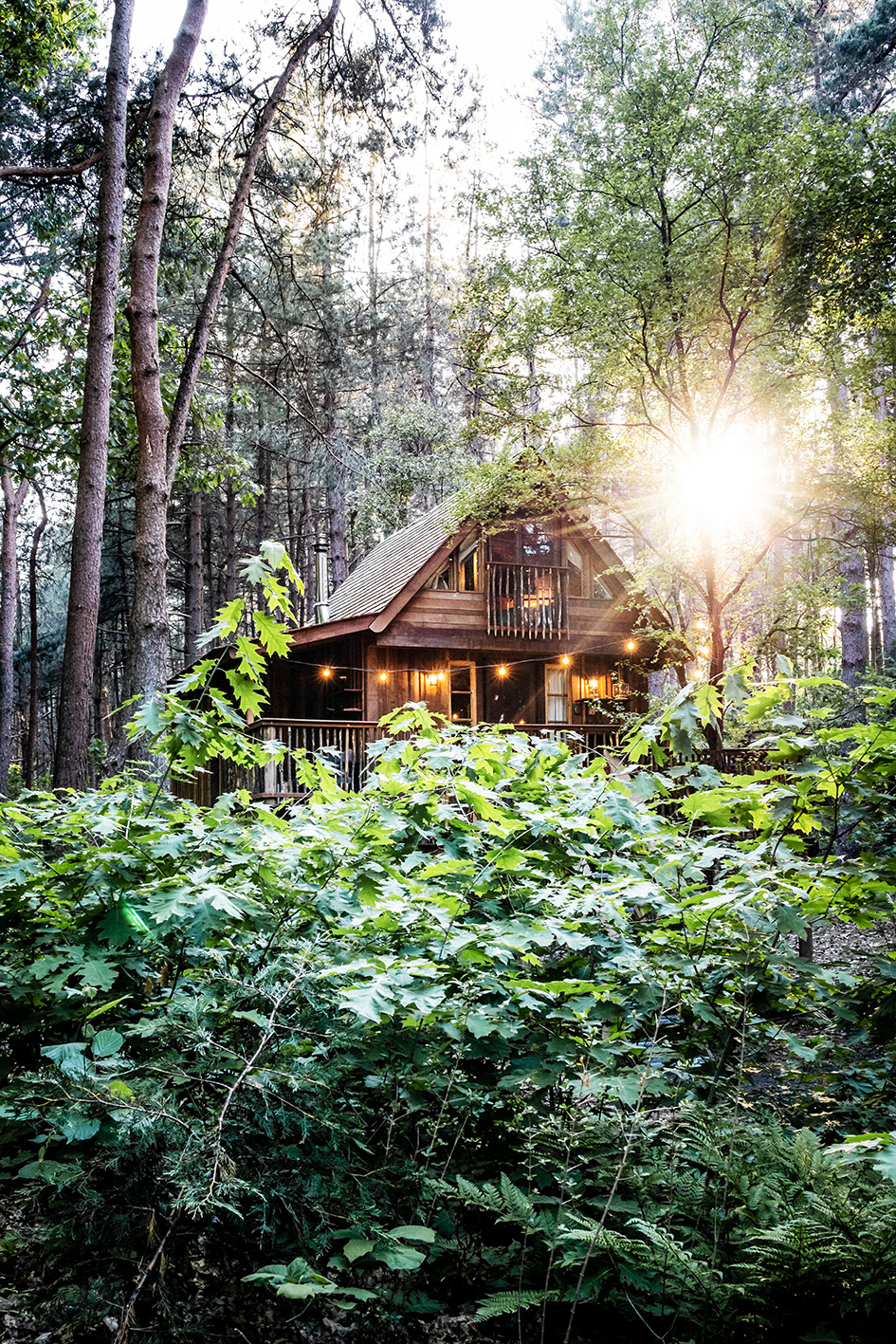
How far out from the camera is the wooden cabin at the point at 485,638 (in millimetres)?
16141

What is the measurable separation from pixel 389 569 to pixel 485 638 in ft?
10.0

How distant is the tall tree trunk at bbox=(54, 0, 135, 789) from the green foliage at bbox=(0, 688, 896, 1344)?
6251mm

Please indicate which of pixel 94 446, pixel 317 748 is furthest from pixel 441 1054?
pixel 317 748

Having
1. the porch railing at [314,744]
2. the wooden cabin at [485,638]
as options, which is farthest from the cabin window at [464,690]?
the porch railing at [314,744]

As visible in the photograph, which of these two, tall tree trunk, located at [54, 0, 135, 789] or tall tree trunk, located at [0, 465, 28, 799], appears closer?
tall tree trunk, located at [54, 0, 135, 789]

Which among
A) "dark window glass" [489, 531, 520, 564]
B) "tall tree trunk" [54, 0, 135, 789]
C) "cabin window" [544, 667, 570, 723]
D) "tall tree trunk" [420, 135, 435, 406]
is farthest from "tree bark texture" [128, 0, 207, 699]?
"tall tree trunk" [420, 135, 435, 406]

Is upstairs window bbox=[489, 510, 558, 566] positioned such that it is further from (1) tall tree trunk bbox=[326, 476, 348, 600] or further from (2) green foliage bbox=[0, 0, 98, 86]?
(2) green foliage bbox=[0, 0, 98, 86]

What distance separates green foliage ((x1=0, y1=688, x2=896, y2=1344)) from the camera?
172cm

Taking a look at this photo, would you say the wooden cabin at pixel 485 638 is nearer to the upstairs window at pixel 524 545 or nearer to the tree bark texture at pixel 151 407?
the upstairs window at pixel 524 545

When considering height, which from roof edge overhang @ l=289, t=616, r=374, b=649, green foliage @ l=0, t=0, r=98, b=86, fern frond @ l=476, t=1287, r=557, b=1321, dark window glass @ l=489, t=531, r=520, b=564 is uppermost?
green foliage @ l=0, t=0, r=98, b=86

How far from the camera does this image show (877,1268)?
1637mm

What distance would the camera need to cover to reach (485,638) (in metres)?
17.0

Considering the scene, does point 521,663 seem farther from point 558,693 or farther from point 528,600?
point 528,600

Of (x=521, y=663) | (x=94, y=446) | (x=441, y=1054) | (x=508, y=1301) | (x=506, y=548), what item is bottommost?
(x=508, y=1301)
